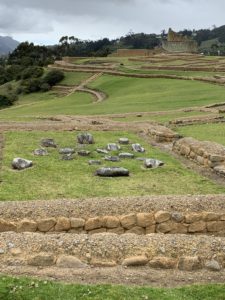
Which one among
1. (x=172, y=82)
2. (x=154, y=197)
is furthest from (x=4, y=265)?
(x=172, y=82)

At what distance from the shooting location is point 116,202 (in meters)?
12.4

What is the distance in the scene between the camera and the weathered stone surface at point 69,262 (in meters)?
9.77

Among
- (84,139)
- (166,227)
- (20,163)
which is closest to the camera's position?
(166,227)

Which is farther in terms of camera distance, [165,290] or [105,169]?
[105,169]

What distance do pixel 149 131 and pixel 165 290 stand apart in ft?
52.3

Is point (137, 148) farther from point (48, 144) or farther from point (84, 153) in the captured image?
point (48, 144)

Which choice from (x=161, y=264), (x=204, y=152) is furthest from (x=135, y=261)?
(x=204, y=152)

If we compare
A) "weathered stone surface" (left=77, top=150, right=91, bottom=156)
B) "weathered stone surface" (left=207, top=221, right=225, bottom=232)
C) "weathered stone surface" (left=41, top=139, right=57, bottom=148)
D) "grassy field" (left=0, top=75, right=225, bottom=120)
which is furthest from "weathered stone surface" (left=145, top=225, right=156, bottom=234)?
"grassy field" (left=0, top=75, right=225, bottom=120)

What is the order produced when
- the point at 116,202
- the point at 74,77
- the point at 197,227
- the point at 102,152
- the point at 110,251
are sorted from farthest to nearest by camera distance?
the point at 74,77 → the point at 102,152 → the point at 116,202 → the point at 197,227 → the point at 110,251

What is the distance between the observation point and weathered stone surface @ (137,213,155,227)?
12008 millimetres

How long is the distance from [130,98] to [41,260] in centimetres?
3524

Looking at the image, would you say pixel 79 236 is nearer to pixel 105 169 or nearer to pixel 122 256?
pixel 122 256

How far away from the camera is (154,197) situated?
506 inches

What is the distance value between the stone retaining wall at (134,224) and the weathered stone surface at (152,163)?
548 centimetres
